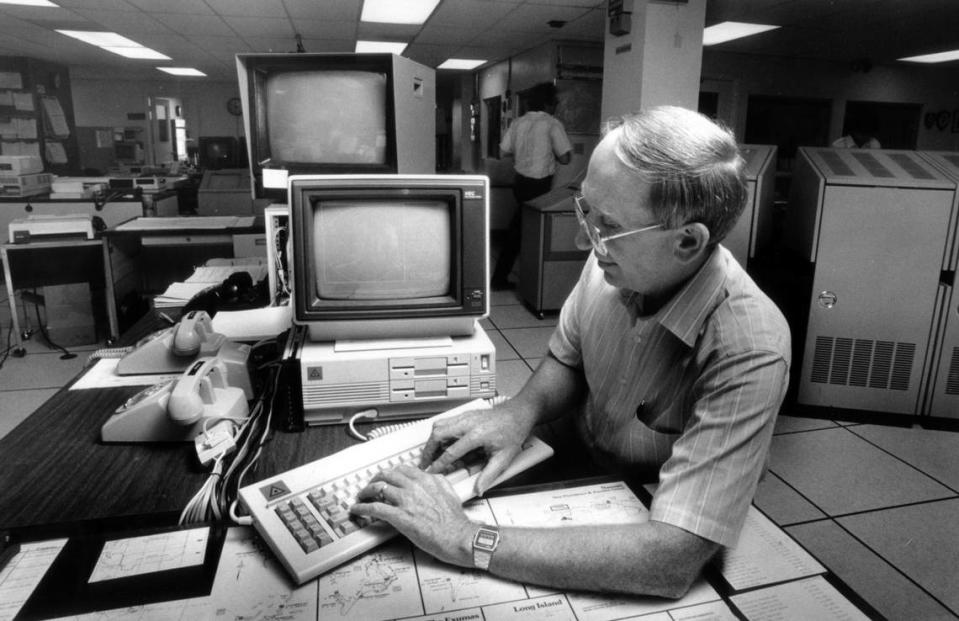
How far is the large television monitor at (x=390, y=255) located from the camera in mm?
1198

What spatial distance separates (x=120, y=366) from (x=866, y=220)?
2.81m

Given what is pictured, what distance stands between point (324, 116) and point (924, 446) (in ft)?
8.89

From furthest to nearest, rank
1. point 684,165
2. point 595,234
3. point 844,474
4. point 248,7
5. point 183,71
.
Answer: point 183,71 < point 248,7 < point 844,474 < point 595,234 < point 684,165

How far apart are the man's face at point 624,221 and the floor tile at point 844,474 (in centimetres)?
167

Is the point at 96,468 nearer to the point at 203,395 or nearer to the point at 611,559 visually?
the point at 203,395

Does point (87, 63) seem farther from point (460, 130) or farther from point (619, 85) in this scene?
point (619, 85)

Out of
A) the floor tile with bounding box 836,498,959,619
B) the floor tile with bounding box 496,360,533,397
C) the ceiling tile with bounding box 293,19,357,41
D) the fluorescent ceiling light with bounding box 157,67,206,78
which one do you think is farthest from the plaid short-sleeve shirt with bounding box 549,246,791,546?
the fluorescent ceiling light with bounding box 157,67,206,78

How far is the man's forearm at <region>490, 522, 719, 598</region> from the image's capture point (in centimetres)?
74

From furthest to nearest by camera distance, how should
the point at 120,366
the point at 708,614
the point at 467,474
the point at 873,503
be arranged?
the point at 873,503 < the point at 120,366 < the point at 467,474 < the point at 708,614

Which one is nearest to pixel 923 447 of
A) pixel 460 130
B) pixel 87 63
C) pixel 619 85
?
pixel 619 85

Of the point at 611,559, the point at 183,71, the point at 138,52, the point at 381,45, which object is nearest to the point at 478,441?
the point at 611,559

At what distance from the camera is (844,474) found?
7.66 ft

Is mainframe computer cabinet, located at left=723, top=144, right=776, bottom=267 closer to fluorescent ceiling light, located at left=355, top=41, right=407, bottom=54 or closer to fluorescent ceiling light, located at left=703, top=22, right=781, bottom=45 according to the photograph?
fluorescent ceiling light, located at left=703, top=22, right=781, bottom=45

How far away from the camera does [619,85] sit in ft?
13.6
